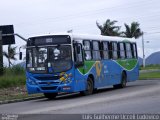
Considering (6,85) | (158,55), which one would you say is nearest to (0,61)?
(6,85)

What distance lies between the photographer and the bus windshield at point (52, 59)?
79.2 feet

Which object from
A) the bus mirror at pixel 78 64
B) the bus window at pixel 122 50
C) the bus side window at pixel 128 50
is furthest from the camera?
the bus side window at pixel 128 50

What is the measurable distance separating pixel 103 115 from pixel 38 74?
9.30 m

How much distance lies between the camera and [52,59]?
24.2 meters

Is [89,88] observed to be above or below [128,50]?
below

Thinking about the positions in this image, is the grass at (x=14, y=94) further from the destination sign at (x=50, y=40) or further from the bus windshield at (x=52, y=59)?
the destination sign at (x=50, y=40)

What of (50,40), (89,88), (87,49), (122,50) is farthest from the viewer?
(122,50)

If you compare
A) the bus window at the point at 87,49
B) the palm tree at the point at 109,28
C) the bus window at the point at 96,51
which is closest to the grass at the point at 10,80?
the bus window at the point at 96,51

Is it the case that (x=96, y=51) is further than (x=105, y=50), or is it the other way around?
(x=105, y=50)

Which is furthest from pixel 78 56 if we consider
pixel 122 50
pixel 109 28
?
pixel 109 28

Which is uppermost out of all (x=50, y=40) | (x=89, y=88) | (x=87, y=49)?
(x=50, y=40)

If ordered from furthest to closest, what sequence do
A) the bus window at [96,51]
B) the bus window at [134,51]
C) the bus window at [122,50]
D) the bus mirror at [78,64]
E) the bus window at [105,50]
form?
the bus window at [134,51] < the bus window at [122,50] < the bus window at [105,50] < the bus window at [96,51] < the bus mirror at [78,64]

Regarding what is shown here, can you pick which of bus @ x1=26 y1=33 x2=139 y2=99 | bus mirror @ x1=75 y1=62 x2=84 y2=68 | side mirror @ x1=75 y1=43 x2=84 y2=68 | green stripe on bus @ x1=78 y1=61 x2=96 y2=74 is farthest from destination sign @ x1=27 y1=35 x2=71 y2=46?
green stripe on bus @ x1=78 y1=61 x2=96 y2=74

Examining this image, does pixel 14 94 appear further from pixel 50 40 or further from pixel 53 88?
pixel 50 40
